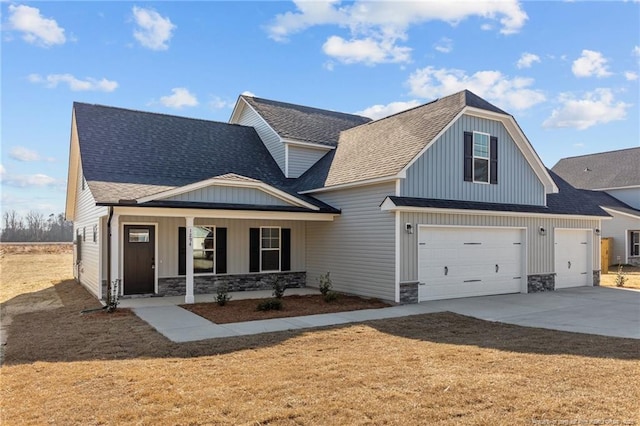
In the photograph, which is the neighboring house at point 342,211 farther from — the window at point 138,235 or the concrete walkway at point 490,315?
the concrete walkway at point 490,315

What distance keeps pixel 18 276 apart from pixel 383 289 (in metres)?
17.3

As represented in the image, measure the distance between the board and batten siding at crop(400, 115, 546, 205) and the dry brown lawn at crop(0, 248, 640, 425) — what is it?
5.03 meters

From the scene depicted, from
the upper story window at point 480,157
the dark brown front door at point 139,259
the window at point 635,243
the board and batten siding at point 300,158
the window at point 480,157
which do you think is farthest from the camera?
the window at point 635,243

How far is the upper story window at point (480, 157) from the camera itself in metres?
13.8

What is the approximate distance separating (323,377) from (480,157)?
34.6 feet

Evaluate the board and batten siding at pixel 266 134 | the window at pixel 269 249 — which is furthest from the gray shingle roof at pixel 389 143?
the window at pixel 269 249

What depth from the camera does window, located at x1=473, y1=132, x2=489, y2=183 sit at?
14.0 m

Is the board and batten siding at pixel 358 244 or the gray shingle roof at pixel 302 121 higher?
the gray shingle roof at pixel 302 121

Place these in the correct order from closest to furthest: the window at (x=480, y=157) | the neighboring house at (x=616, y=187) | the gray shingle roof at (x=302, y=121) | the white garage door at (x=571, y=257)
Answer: the window at (x=480, y=157), the white garage door at (x=571, y=257), the gray shingle roof at (x=302, y=121), the neighboring house at (x=616, y=187)

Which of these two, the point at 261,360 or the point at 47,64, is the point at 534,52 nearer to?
the point at 261,360

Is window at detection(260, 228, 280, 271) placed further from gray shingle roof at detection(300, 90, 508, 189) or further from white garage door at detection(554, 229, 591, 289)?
white garage door at detection(554, 229, 591, 289)

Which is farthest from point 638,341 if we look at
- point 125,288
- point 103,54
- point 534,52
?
point 103,54

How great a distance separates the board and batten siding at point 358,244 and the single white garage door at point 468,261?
98cm

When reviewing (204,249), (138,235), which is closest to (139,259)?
(138,235)
